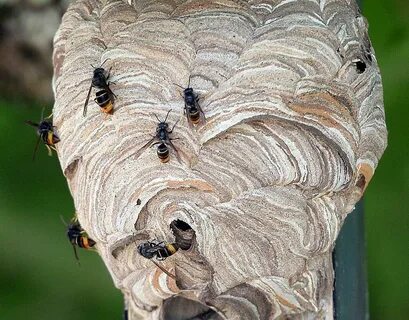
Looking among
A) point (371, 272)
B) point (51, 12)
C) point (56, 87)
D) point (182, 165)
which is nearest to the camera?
point (182, 165)

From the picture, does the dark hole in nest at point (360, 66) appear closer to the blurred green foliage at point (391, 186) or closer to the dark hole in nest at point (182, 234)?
the dark hole in nest at point (182, 234)

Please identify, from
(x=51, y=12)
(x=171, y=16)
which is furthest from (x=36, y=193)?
(x=171, y=16)

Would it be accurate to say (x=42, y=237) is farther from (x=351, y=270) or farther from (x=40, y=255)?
(x=351, y=270)

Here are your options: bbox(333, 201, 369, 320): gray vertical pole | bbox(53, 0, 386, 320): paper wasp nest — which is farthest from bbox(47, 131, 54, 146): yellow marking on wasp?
bbox(333, 201, 369, 320): gray vertical pole

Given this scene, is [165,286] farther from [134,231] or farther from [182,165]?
[182,165]

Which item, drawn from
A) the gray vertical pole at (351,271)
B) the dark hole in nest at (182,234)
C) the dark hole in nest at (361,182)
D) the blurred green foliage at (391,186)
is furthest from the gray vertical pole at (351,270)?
the blurred green foliage at (391,186)
